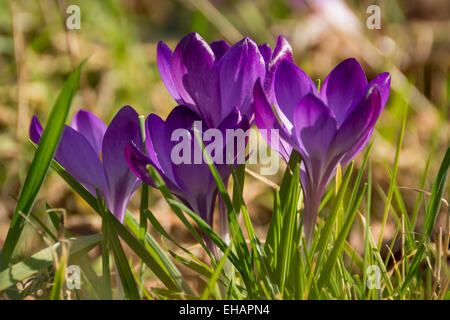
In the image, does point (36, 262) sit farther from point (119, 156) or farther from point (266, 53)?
point (266, 53)

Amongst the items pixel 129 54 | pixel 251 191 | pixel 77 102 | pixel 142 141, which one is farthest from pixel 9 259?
pixel 129 54

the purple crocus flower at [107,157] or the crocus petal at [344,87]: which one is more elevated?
the crocus petal at [344,87]

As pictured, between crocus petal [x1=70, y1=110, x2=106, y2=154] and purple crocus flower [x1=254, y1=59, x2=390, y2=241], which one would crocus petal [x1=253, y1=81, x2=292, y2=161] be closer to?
purple crocus flower [x1=254, y1=59, x2=390, y2=241]

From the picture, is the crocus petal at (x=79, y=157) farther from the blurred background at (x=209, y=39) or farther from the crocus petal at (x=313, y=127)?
the blurred background at (x=209, y=39)

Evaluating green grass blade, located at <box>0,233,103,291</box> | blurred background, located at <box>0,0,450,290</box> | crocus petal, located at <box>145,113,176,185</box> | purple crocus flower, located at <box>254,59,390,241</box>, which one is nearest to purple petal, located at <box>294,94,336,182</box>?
purple crocus flower, located at <box>254,59,390,241</box>

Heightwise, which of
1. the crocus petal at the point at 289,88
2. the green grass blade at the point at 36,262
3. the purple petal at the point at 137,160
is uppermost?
the crocus petal at the point at 289,88

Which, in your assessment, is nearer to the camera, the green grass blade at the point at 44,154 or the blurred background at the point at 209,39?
the green grass blade at the point at 44,154

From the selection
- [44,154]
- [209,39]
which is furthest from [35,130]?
[209,39]

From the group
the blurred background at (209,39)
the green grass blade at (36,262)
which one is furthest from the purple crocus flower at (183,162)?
the blurred background at (209,39)
